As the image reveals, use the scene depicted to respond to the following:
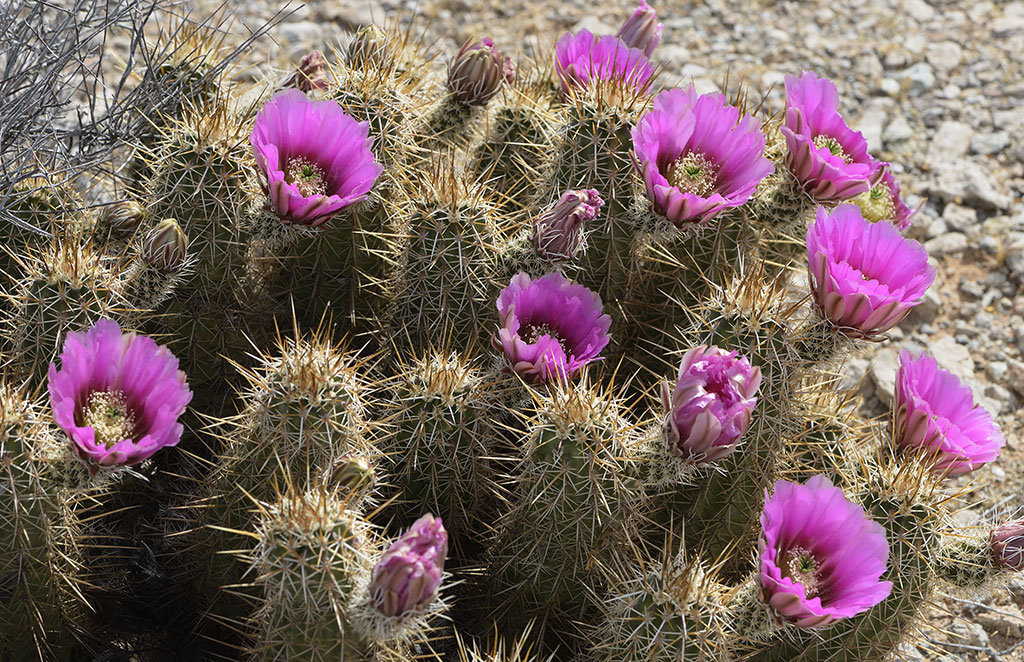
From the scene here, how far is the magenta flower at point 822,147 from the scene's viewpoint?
2432mm

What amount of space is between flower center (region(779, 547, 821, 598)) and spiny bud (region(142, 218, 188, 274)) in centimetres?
138

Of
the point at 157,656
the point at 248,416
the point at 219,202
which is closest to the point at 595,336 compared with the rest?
the point at 248,416

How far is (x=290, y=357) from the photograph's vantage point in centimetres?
200

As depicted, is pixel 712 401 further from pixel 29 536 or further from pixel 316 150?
pixel 29 536

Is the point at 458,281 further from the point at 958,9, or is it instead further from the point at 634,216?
the point at 958,9

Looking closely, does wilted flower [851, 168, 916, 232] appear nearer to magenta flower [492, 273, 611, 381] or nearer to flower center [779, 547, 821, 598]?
magenta flower [492, 273, 611, 381]

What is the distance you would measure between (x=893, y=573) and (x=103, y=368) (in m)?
1.65

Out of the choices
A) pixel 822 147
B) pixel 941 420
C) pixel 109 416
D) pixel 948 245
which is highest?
pixel 822 147

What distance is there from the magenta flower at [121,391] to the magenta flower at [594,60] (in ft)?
4.22

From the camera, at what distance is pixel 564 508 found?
2094 millimetres

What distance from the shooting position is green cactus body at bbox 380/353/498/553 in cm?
218

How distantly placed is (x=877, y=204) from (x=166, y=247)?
1.80 m

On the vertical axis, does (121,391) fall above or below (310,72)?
below

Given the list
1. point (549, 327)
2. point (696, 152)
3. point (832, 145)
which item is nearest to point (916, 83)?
point (832, 145)
